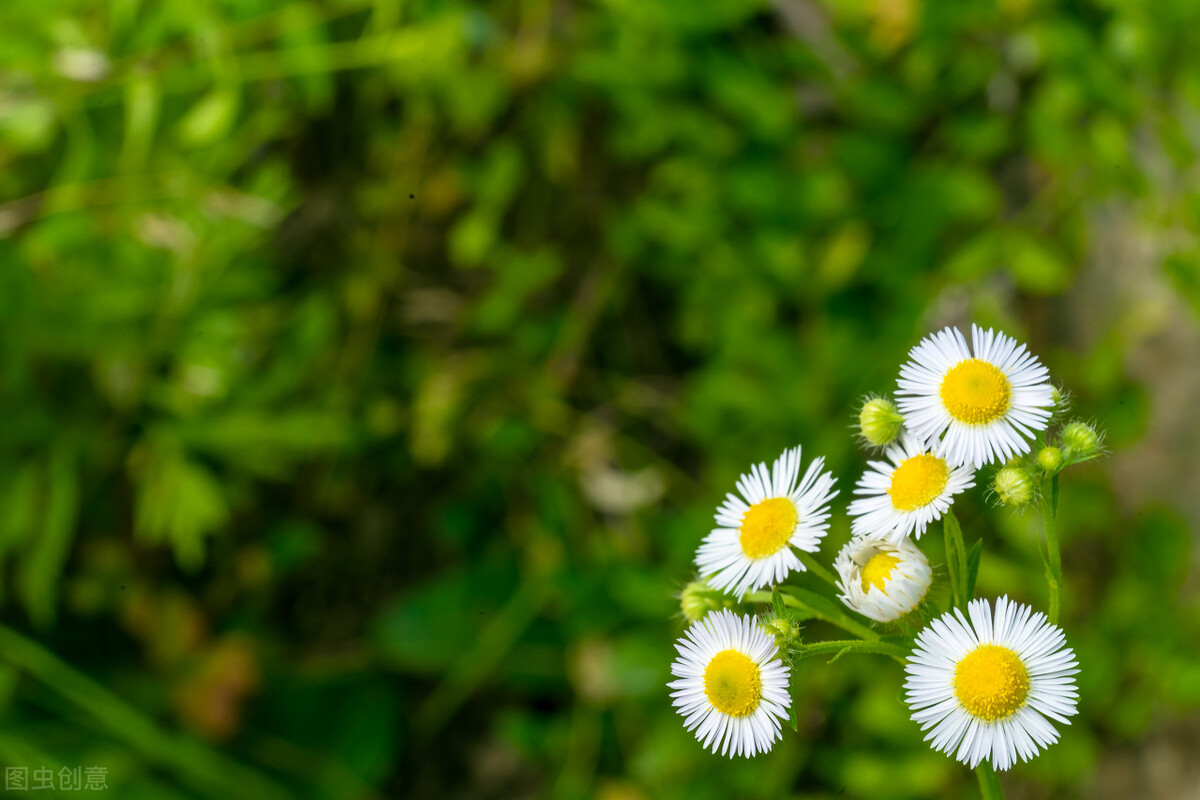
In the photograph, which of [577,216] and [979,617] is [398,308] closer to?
[577,216]

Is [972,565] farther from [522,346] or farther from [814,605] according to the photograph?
[522,346]

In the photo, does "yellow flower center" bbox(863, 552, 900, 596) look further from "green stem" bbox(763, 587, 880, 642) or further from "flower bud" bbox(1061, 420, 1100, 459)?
"flower bud" bbox(1061, 420, 1100, 459)

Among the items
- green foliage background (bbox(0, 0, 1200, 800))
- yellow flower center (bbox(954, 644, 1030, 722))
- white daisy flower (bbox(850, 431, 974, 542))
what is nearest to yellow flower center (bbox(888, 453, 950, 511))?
white daisy flower (bbox(850, 431, 974, 542))

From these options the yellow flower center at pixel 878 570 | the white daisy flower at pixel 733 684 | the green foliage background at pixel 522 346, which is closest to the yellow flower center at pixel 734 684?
the white daisy flower at pixel 733 684

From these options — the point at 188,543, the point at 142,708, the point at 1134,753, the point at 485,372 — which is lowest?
the point at 1134,753

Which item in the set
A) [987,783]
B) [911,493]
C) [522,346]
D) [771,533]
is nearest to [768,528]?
[771,533]

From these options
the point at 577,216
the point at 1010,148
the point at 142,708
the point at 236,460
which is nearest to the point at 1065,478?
the point at 1010,148

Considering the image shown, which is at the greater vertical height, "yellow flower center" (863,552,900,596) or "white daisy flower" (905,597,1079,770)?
"yellow flower center" (863,552,900,596)
